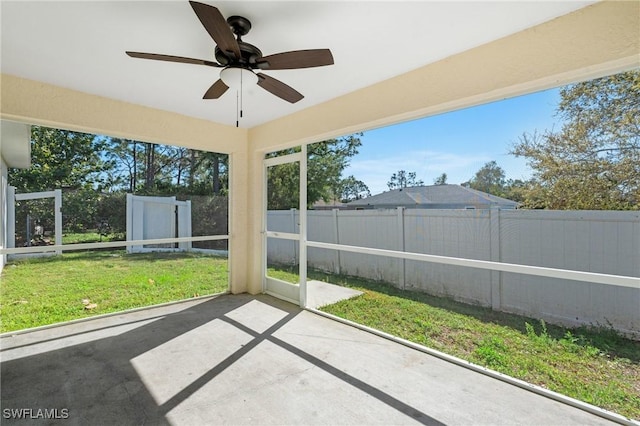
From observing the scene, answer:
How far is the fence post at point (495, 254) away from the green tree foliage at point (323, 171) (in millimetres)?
1704

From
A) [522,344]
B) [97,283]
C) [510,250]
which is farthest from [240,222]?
[522,344]

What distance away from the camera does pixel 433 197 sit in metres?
3.09

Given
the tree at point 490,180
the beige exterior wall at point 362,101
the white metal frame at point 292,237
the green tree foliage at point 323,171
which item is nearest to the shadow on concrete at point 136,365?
the white metal frame at point 292,237

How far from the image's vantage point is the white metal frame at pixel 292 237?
156 inches

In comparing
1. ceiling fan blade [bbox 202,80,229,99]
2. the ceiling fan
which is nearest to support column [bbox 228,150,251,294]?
ceiling fan blade [bbox 202,80,229,99]

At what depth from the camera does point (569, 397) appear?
204 cm

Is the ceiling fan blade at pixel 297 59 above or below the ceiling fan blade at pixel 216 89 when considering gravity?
below

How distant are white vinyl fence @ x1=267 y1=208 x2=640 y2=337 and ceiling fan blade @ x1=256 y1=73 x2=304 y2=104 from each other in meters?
1.83

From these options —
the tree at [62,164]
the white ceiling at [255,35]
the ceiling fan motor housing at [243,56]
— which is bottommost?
the tree at [62,164]

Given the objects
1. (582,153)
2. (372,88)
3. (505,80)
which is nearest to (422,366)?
(582,153)

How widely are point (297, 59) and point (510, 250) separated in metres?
2.45

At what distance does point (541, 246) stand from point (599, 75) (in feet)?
4.39

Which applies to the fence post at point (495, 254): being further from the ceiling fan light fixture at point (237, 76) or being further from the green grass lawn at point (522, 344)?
the ceiling fan light fixture at point (237, 76)

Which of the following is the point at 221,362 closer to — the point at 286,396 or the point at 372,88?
the point at 286,396
